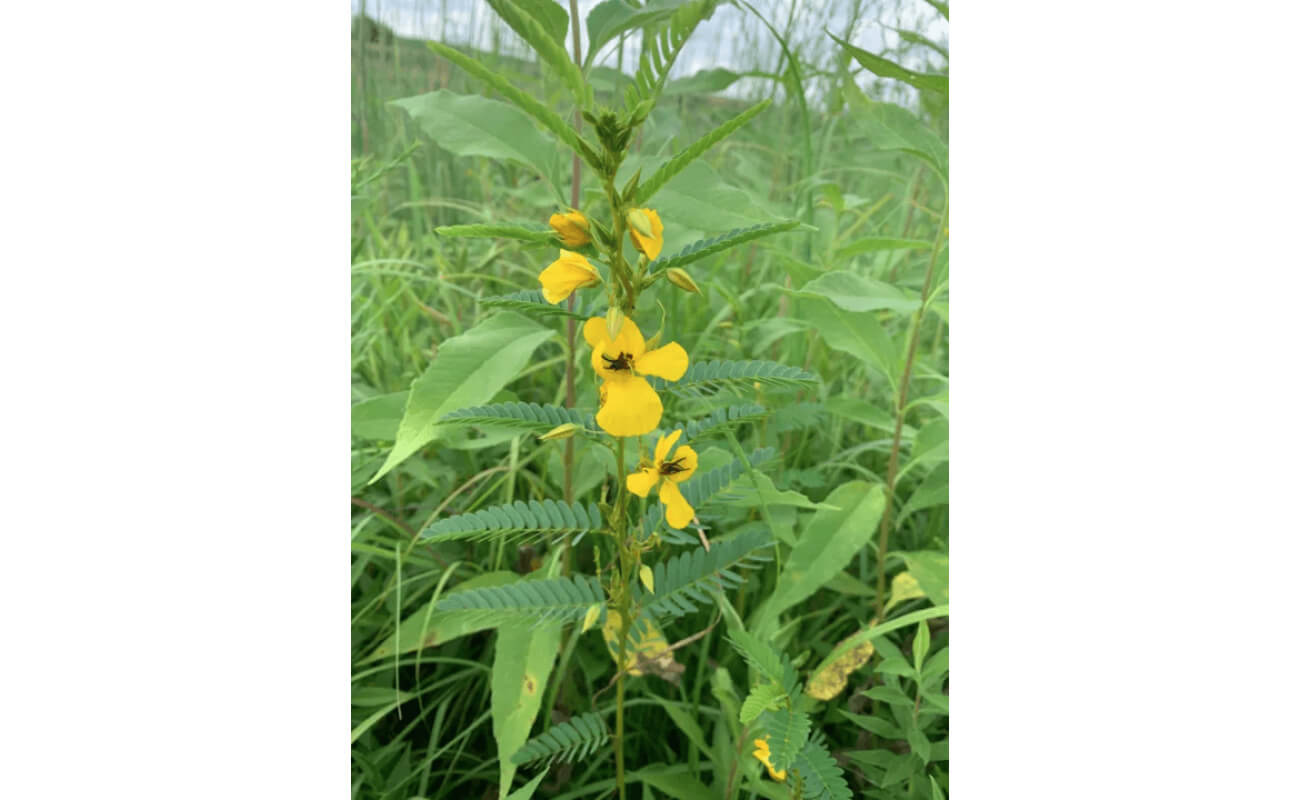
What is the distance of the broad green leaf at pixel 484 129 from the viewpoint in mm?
601

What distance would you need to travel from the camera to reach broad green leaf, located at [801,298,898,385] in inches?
28.2

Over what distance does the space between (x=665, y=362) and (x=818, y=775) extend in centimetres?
28

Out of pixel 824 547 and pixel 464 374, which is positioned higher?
pixel 464 374

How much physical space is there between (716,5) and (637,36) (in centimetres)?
8

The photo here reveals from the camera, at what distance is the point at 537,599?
50 cm

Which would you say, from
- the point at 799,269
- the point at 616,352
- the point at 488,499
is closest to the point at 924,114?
the point at 799,269

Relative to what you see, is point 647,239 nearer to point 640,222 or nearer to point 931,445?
point 640,222

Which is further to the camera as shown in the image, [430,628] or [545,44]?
[430,628]

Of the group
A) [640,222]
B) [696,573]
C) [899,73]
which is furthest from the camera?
→ [899,73]

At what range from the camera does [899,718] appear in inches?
24.3

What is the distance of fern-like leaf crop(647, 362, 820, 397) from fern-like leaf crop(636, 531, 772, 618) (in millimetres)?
105

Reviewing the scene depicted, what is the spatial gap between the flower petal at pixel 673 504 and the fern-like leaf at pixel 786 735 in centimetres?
14

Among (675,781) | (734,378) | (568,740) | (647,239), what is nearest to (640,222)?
(647,239)

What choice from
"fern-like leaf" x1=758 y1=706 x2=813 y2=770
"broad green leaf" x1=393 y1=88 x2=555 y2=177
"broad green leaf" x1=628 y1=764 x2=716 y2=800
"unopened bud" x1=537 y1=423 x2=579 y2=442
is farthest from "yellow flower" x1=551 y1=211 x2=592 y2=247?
"broad green leaf" x1=628 y1=764 x2=716 y2=800
